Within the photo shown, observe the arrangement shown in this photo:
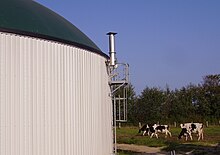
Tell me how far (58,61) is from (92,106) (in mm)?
2974

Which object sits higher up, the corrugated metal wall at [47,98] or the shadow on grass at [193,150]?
the corrugated metal wall at [47,98]

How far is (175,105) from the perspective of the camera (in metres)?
65.2

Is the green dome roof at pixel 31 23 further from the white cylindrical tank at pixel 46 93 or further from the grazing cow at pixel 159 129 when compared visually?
the grazing cow at pixel 159 129

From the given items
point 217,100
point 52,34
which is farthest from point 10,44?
point 217,100

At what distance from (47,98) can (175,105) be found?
52.1 metres

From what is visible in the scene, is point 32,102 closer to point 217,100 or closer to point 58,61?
point 58,61

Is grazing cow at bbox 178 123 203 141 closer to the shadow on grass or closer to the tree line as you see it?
the shadow on grass

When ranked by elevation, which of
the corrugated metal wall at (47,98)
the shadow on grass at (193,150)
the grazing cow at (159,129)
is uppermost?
the corrugated metal wall at (47,98)

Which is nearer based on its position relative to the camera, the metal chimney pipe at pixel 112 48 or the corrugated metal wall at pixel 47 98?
the corrugated metal wall at pixel 47 98

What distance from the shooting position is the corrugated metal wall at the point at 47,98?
13.4m

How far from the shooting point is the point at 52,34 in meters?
15.6

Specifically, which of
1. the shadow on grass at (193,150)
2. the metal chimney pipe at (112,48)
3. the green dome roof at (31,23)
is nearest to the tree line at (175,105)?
the shadow on grass at (193,150)

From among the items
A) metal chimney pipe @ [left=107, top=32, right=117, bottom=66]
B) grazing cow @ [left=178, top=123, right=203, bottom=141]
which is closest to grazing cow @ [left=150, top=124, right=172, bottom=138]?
grazing cow @ [left=178, top=123, right=203, bottom=141]

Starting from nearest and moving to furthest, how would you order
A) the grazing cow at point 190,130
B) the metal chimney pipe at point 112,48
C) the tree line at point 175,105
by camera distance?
the metal chimney pipe at point 112,48 < the grazing cow at point 190,130 < the tree line at point 175,105
